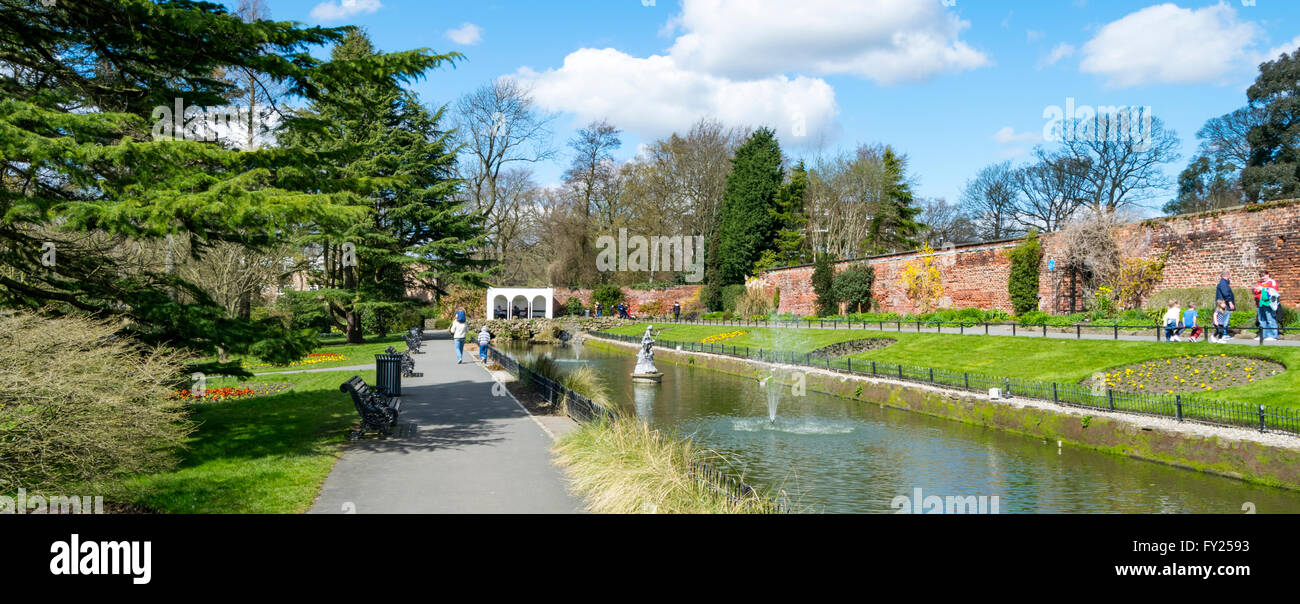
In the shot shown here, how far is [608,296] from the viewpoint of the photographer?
58906 millimetres

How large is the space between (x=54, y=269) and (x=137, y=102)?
2511mm

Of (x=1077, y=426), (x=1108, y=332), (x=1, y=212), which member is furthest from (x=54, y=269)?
(x=1108, y=332)

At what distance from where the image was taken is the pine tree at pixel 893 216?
5559 cm

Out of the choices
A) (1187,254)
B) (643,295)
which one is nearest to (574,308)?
(643,295)

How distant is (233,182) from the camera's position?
309 inches

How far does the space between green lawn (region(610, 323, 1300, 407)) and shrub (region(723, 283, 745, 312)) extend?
75.7 feet

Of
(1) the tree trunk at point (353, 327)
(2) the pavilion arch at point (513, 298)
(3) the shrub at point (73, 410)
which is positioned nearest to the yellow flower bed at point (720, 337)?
(1) the tree trunk at point (353, 327)

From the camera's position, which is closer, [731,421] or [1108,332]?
[731,421]

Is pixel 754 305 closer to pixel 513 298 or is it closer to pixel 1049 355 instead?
pixel 513 298

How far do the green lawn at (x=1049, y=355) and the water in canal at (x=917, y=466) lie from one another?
3.05 meters

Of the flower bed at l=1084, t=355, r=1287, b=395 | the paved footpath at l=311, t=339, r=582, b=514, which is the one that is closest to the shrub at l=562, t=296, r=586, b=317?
the paved footpath at l=311, t=339, r=582, b=514

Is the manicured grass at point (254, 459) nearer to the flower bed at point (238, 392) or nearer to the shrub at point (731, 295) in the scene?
the flower bed at point (238, 392)

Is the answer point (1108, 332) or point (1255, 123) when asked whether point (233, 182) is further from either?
point (1255, 123)
